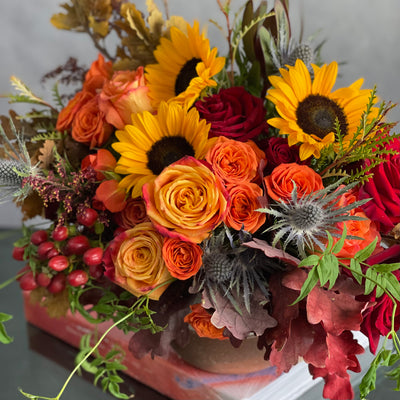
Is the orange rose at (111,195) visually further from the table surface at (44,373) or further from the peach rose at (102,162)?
the table surface at (44,373)

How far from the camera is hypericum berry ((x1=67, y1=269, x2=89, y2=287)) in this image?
585 millimetres

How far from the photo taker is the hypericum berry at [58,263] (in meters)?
0.58

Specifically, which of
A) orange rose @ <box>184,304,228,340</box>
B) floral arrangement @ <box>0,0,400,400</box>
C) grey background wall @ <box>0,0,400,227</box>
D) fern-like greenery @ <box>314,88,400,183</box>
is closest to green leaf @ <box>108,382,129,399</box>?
floral arrangement @ <box>0,0,400,400</box>

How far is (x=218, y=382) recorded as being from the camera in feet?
2.10

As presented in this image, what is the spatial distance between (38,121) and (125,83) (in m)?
0.21

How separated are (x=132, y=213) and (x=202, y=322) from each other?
0.49 feet

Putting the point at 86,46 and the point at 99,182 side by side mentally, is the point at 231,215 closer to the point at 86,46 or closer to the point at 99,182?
the point at 99,182

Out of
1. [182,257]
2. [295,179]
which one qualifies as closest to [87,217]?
[182,257]

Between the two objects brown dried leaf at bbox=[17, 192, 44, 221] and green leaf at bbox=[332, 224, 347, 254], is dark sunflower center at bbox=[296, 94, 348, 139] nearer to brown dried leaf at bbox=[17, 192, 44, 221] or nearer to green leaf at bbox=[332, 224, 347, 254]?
green leaf at bbox=[332, 224, 347, 254]

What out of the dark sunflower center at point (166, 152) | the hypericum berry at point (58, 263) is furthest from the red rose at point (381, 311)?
the hypericum berry at point (58, 263)

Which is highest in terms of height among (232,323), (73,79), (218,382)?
(73,79)

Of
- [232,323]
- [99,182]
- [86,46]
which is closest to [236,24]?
[99,182]

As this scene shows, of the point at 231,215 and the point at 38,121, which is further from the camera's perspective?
the point at 38,121

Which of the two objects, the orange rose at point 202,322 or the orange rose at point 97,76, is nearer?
the orange rose at point 202,322
